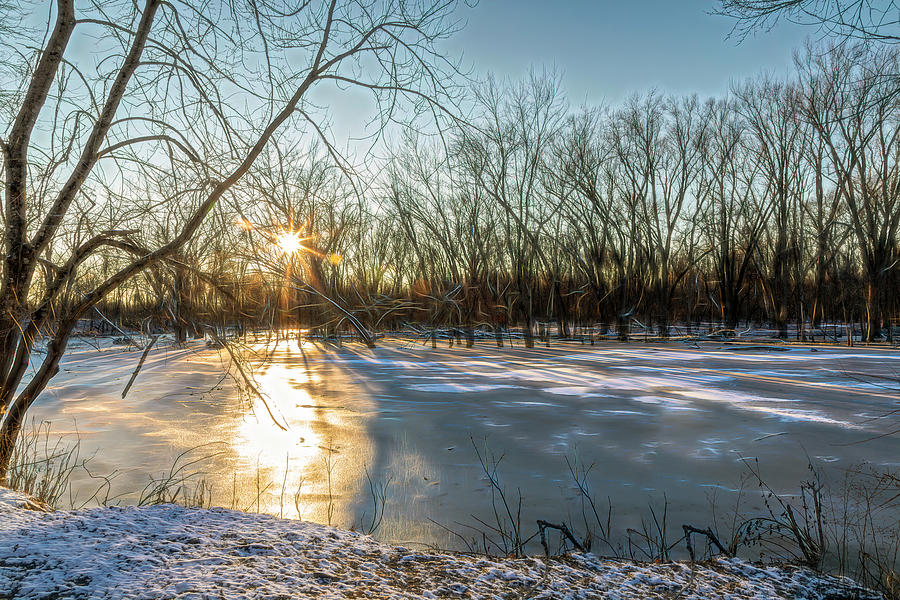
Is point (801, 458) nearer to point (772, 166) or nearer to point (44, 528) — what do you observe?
point (44, 528)

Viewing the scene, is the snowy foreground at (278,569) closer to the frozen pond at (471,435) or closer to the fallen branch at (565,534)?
the fallen branch at (565,534)

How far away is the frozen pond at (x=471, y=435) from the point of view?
3062mm

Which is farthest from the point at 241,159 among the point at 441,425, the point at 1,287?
the point at 441,425

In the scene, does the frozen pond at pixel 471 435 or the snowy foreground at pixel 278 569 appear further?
the frozen pond at pixel 471 435

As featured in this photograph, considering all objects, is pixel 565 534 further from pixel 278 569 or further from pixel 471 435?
pixel 471 435

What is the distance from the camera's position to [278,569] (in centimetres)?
165

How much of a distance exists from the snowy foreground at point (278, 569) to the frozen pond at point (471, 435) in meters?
0.70

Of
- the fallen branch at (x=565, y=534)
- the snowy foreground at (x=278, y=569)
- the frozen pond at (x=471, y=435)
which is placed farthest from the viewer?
the frozen pond at (x=471, y=435)

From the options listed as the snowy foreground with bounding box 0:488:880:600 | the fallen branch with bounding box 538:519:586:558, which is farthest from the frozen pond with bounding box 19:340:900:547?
the snowy foreground with bounding box 0:488:880:600

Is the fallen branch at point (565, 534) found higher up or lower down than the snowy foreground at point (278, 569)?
lower down

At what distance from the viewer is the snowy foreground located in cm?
146

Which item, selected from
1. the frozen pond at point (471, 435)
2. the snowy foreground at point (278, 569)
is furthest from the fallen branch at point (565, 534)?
the frozen pond at point (471, 435)

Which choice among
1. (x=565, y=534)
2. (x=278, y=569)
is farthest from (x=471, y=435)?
(x=278, y=569)

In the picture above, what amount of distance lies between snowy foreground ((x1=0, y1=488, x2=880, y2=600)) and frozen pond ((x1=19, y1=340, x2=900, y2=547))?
0.70 m
